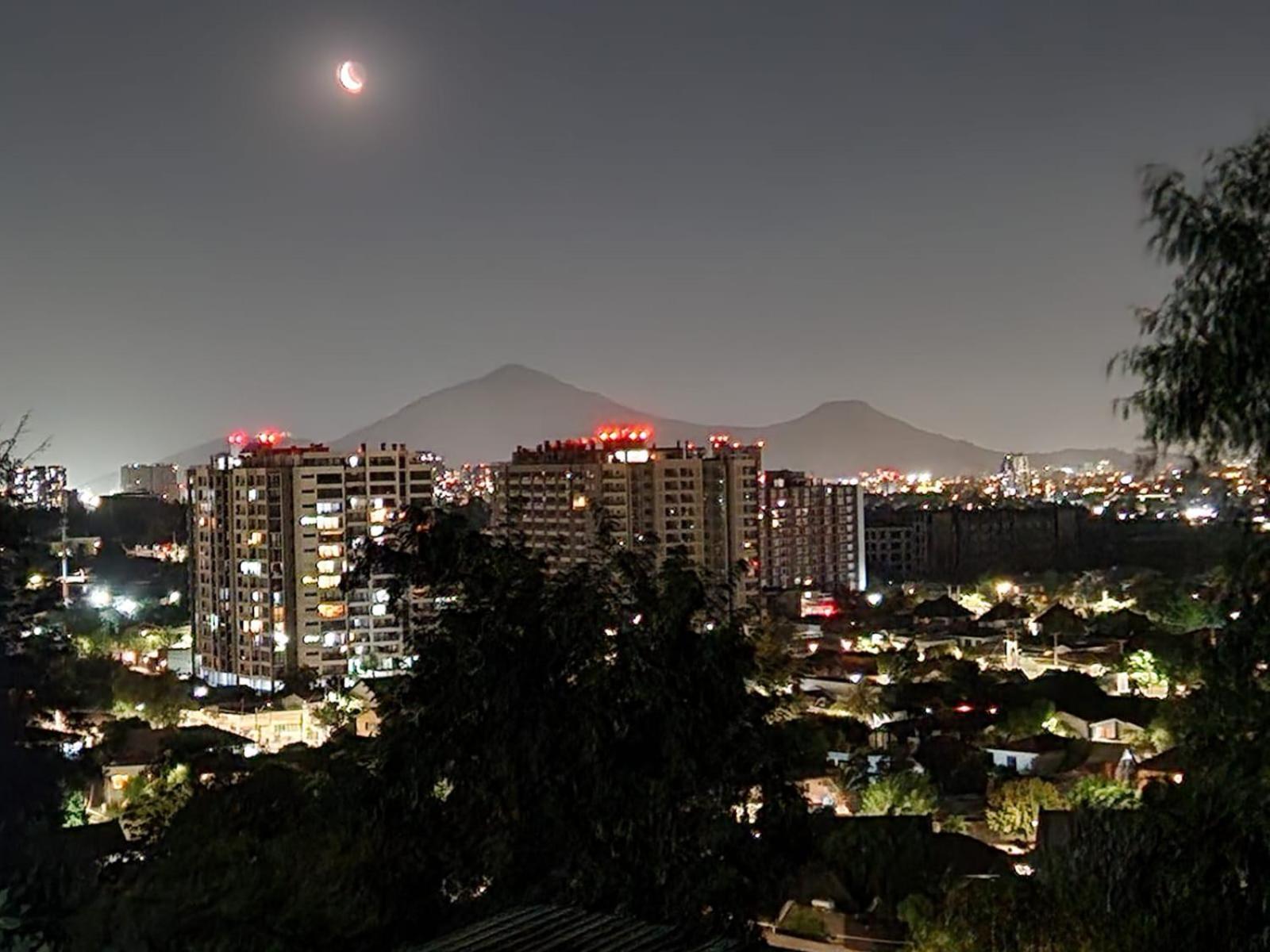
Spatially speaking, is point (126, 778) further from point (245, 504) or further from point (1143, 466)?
point (245, 504)

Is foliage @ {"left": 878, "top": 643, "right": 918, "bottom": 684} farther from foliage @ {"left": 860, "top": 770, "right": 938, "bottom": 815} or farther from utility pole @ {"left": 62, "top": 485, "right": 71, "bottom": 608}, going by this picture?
utility pole @ {"left": 62, "top": 485, "right": 71, "bottom": 608}

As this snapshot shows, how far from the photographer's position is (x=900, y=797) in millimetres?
10531

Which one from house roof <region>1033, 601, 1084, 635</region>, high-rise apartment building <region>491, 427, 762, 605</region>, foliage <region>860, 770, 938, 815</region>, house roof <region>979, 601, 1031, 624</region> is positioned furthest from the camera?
high-rise apartment building <region>491, 427, 762, 605</region>

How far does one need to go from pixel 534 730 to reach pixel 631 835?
46cm

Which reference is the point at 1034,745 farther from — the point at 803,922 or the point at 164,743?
the point at 164,743

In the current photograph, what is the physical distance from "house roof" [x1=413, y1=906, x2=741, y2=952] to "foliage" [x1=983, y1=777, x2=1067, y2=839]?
832 cm

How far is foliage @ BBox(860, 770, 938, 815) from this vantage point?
34.4 ft

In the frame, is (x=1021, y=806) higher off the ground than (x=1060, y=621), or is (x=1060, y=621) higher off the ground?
(x=1060, y=621)

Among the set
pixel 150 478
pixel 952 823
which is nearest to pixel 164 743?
pixel 952 823

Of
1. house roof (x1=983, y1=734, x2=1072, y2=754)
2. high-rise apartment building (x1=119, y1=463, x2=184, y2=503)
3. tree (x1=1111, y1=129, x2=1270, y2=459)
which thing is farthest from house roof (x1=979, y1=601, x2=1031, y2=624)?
high-rise apartment building (x1=119, y1=463, x2=184, y2=503)

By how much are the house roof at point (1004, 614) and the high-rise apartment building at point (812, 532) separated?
10889mm

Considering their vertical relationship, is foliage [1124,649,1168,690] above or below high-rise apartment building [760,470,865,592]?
Result: below

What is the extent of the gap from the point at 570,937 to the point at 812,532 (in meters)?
36.6

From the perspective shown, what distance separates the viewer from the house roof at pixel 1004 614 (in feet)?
81.8
